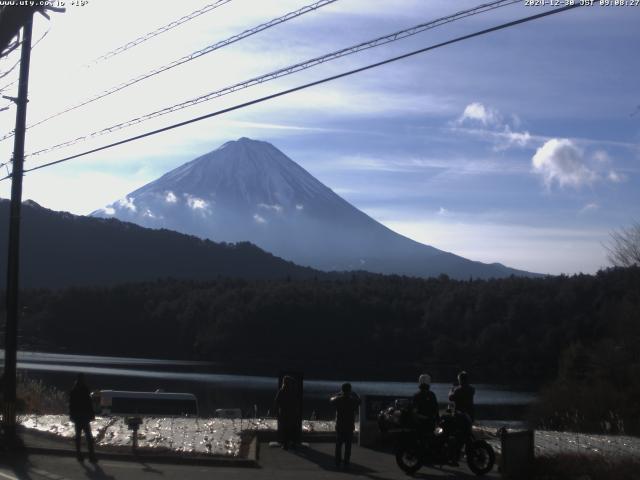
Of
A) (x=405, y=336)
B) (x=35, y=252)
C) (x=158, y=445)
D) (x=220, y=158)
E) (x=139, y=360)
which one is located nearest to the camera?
(x=158, y=445)

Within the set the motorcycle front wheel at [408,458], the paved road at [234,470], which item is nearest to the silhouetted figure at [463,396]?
the paved road at [234,470]

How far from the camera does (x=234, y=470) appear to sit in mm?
14523

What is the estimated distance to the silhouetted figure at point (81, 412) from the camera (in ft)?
50.2

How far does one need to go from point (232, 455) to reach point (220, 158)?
17270 centimetres

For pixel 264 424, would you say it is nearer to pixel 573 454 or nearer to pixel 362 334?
pixel 573 454

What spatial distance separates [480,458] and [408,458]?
3.59ft

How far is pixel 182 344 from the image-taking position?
70.9 m

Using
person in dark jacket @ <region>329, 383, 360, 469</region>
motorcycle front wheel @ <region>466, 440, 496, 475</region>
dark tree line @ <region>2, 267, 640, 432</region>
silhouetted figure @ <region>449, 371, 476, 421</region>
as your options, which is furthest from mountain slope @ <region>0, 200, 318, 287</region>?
motorcycle front wheel @ <region>466, 440, 496, 475</region>

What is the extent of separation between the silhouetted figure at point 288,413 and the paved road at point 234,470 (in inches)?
14.7

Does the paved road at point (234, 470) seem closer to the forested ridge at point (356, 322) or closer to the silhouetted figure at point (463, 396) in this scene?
the silhouetted figure at point (463, 396)

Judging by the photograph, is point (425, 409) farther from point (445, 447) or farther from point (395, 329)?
point (395, 329)

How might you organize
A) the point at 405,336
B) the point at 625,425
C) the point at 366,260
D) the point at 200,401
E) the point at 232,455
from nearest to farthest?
the point at 232,455
the point at 625,425
the point at 200,401
the point at 405,336
the point at 366,260

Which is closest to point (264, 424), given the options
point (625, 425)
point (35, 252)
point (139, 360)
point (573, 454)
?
point (573, 454)

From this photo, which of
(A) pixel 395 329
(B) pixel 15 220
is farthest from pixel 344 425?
(A) pixel 395 329
